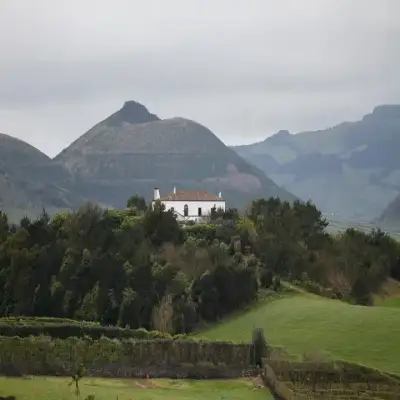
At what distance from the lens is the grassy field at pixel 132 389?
94.4 ft

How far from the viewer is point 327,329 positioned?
44.0m

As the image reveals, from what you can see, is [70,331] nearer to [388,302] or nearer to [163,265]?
[163,265]

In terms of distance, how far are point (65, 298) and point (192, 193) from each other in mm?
33857

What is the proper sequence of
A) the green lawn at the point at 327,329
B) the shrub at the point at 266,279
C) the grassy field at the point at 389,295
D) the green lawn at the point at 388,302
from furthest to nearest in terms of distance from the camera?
the grassy field at the point at 389,295
the green lawn at the point at 388,302
the shrub at the point at 266,279
the green lawn at the point at 327,329

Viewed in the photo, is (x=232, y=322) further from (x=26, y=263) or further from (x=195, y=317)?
(x=26, y=263)

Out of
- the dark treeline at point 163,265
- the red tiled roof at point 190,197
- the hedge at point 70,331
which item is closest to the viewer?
the hedge at point 70,331

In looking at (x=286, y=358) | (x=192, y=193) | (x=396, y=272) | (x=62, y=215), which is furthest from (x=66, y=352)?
(x=192, y=193)

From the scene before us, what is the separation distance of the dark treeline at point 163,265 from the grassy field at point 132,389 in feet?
47.0

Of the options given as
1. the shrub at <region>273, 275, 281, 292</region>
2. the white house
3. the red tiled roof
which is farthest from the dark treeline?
the red tiled roof

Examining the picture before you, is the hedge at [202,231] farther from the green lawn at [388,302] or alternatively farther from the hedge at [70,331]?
the hedge at [70,331]

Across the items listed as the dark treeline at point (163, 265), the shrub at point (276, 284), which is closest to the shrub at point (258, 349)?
the dark treeline at point (163, 265)

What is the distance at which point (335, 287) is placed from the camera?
6475 cm

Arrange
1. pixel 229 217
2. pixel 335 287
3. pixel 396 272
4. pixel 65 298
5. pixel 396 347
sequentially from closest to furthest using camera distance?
pixel 396 347 < pixel 65 298 < pixel 335 287 < pixel 396 272 < pixel 229 217

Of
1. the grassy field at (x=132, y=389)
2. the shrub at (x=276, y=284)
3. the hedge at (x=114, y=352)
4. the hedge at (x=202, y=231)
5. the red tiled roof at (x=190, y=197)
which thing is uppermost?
the red tiled roof at (x=190, y=197)
